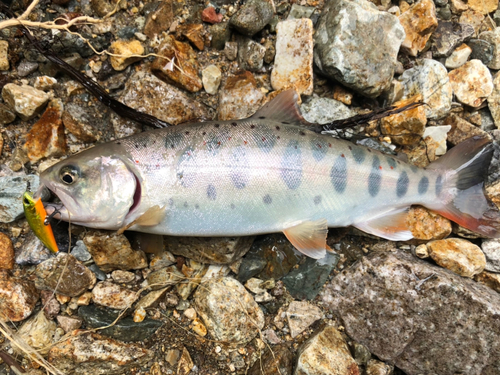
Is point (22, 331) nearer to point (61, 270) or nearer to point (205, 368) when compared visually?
point (61, 270)

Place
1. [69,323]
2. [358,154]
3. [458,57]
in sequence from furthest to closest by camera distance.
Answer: [458,57], [358,154], [69,323]

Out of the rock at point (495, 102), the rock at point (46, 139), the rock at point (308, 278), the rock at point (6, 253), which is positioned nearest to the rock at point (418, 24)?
the rock at point (495, 102)

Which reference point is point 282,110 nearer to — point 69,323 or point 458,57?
point 458,57

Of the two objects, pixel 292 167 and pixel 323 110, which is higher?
pixel 323 110

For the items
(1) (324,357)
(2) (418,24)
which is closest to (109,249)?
(1) (324,357)

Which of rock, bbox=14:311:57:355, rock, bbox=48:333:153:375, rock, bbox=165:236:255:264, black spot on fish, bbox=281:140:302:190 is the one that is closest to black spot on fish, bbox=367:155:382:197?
black spot on fish, bbox=281:140:302:190

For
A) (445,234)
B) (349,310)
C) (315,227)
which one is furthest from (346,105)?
(349,310)
